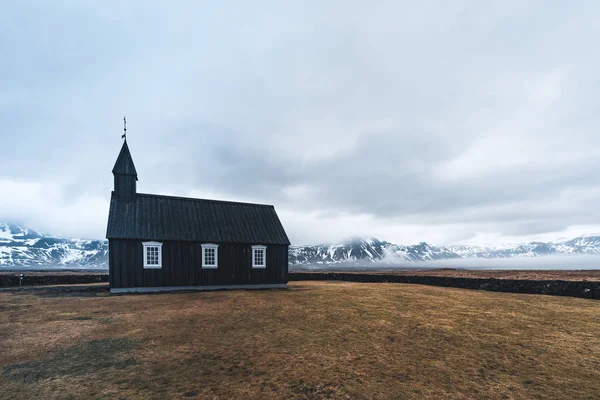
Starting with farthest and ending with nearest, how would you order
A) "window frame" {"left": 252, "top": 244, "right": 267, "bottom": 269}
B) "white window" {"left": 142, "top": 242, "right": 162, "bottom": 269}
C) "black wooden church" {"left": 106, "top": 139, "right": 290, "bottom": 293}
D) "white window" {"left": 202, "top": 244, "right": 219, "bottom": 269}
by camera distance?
"window frame" {"left": 252, "top": 244, "right": 267, "bottom": 269}, "white window" {"left": 202, "top": 244, "right": 219, "bottom": 269}, "white window" {"left": 142, "top": 242, "right": 162, "bottom": 269}, "black wooden church" {"left": 106, "top": 139, "right": 290, "bottom": 293}

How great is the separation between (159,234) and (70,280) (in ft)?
64.4

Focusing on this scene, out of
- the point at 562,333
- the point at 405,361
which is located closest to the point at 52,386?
the point at 405,361

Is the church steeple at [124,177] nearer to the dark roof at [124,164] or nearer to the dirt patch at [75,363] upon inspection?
the dark roof at [124,164]

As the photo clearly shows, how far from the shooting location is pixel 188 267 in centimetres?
2869

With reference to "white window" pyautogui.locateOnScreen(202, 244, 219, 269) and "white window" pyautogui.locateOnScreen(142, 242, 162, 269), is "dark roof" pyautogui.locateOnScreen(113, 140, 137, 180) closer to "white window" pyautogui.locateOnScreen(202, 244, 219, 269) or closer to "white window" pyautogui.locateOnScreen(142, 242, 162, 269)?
"white window" pyautogui.locateOnScreen(142, 242, 162, 269)

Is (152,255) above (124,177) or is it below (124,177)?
below

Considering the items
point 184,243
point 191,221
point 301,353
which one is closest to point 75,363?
point 301,353

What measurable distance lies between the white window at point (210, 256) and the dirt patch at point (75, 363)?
18.5 meters

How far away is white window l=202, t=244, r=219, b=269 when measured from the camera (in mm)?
29484

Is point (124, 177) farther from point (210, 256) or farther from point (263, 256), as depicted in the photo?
point (263, 256)

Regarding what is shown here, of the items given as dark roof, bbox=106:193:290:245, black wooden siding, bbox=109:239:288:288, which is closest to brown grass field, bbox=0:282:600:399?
black wooden siding, bbox=109:239:288:288

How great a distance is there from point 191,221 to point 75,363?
22174 millimetres

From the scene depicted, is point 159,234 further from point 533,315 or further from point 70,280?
point 533,315

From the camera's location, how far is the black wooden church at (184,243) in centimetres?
2683
